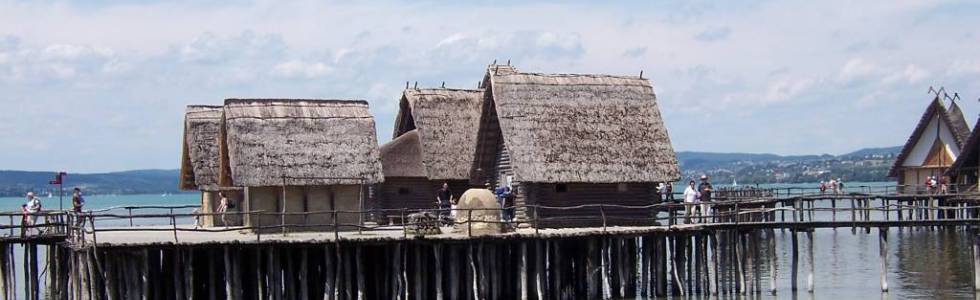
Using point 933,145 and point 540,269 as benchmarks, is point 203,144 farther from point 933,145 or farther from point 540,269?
point 933,145

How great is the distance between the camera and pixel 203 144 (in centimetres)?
4744

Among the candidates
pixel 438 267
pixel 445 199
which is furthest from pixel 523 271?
pixel 445 199

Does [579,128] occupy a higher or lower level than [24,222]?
higher

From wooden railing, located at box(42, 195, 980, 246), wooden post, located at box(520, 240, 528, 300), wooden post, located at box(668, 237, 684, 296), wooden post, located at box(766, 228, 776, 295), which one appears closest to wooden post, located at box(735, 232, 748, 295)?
wooden railing, located at box(42, 195, 980, 246)

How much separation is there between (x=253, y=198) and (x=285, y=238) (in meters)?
3.82

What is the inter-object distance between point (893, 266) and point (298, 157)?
21871 mm

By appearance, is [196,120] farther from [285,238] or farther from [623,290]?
[623,290]

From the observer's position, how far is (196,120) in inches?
1880

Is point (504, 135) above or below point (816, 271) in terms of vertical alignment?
above

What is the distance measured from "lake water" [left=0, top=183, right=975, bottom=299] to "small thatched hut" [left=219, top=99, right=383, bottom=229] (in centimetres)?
1025

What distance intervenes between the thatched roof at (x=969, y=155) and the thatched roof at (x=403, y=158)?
840 inches

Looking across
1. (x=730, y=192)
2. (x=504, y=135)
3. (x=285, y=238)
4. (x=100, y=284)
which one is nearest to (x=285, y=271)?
(x=285, y=238)

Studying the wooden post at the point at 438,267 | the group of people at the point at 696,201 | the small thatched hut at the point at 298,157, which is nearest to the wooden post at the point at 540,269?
the wooden post at the point at 438,267

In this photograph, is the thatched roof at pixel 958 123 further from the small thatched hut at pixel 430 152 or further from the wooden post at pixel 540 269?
the wooden post at pixel 540 269
